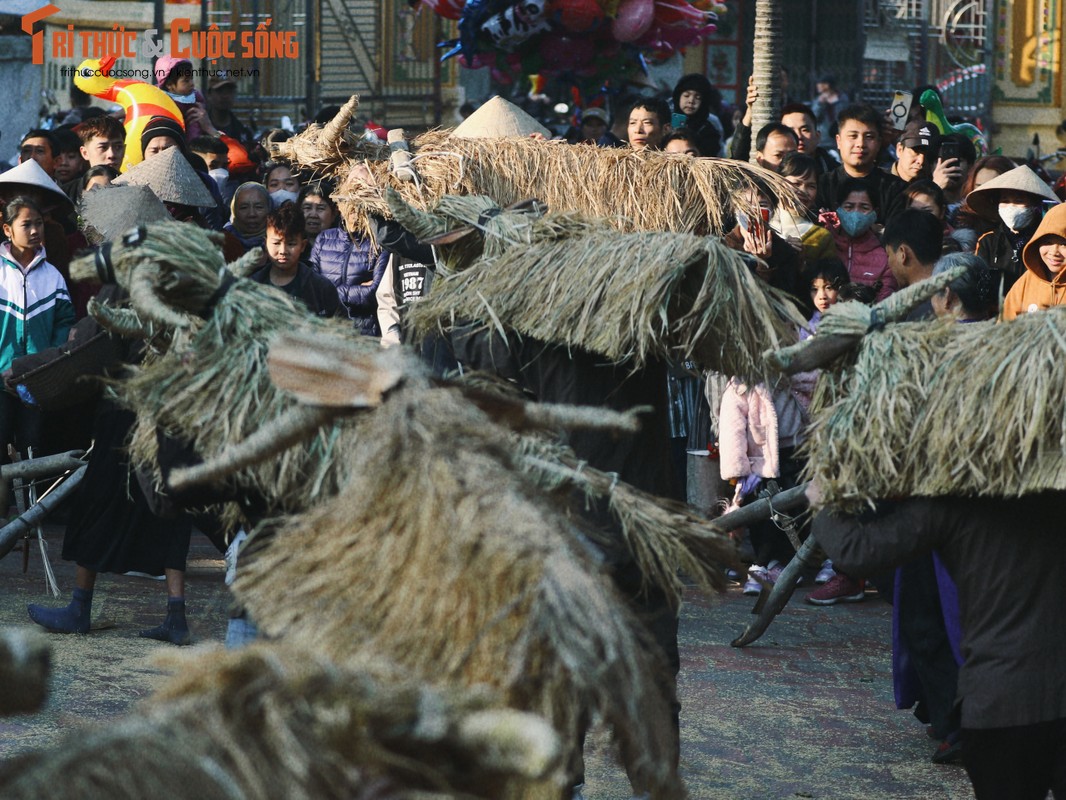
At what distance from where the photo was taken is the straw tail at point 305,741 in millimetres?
1742

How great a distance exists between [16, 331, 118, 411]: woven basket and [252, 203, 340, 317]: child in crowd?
968mm

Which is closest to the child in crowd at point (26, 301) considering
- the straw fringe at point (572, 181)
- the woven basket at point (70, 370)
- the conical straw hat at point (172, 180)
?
the conical straw hat at point (172, 180)

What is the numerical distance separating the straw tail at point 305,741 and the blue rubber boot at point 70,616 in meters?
5.43

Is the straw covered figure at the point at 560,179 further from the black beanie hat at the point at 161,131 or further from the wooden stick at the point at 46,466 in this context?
the black beanie hat at the point at 161,131

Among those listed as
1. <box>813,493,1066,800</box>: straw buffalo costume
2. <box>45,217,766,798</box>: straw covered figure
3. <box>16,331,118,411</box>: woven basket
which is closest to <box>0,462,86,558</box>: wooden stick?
<box>16,331,118,411</box>: woven basket

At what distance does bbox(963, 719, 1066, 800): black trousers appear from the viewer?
3.95 m

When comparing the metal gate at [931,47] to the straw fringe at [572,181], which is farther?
the metal gate at [931,47]

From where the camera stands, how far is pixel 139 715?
1.84 meters

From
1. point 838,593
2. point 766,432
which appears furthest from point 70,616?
point 838,593

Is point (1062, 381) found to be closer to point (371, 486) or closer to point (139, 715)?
point (371, 486)

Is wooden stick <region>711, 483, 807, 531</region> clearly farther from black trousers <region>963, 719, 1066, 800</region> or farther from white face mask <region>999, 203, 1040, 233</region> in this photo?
white face mask <region>999, 203, 1040, 233</region>

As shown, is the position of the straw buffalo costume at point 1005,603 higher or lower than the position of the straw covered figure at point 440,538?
lower

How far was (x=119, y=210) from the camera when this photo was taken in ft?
20.9

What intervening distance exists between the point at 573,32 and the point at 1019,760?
462 inches
